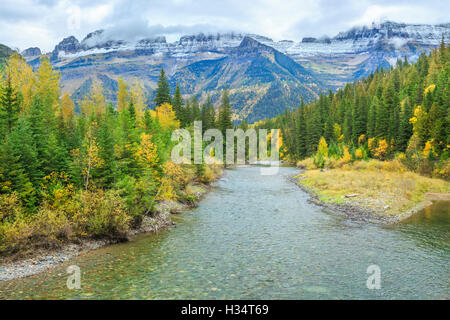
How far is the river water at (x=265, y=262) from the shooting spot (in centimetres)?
1730

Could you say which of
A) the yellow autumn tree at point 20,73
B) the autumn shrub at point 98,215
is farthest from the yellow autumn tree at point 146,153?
the yellow autumn tree at point 20,73

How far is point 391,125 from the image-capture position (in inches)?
3206

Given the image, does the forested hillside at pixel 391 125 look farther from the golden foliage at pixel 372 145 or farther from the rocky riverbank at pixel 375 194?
the rocky riverbank at pixel 375 194

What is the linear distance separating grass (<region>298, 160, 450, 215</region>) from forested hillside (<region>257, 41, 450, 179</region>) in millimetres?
8234

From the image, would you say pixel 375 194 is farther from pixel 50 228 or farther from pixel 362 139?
pixel 362 139

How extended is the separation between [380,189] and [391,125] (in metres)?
43.7

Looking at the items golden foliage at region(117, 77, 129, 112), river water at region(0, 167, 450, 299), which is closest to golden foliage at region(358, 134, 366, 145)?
river water at region(0, 167, 450, 299)

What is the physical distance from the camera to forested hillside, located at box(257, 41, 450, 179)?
64.6m

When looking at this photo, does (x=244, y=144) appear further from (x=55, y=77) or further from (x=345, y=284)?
(x=345, y=284)

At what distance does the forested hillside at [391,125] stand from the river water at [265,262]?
3658 cm

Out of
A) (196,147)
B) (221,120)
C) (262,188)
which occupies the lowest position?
(262,188)
